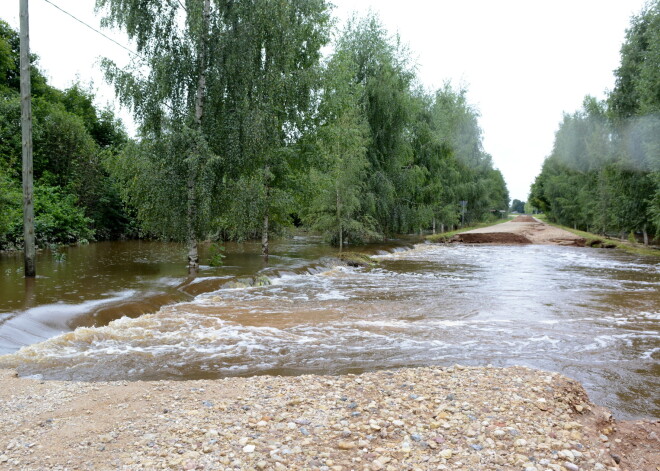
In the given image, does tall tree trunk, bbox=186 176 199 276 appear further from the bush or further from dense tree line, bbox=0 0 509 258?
the bush

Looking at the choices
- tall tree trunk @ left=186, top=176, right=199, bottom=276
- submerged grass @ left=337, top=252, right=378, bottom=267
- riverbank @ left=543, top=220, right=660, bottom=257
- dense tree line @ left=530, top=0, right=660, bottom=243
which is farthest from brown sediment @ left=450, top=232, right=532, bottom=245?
tall tree trunk @ left=186, top=176, right=199, bottom=276

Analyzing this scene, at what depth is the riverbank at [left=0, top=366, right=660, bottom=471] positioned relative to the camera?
12.1 feet

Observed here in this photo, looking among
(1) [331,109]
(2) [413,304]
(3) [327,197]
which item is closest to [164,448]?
(2) [413,304]

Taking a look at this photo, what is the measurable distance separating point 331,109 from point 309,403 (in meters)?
17.4

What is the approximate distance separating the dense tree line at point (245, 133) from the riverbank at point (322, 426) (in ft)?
30.9

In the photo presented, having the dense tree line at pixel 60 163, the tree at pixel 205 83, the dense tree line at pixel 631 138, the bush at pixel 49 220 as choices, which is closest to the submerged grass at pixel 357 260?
the tree at pixel 205 83

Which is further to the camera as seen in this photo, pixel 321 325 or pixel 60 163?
pixel 60 163

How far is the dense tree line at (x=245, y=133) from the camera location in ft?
46.6

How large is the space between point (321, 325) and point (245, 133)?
7.53m

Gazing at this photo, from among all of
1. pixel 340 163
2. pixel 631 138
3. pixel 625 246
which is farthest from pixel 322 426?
pixel 625 246

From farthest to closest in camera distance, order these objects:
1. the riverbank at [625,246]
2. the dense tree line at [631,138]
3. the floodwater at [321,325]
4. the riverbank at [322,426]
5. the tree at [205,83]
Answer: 1. the riverbank at [625,246]
2. the dense tree line at [631,138]
3. the tree at [205,83]
4. the floodwater at [321,325]
5. the riverbank at [322,426]

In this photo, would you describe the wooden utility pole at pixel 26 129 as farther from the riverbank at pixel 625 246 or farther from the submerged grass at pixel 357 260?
the riverbank at pixel 625 246

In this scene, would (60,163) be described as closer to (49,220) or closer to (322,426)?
(49,220)

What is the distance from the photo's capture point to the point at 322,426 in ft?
14.2
